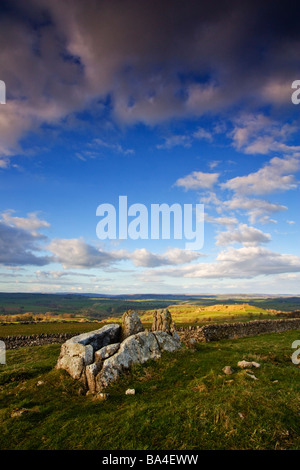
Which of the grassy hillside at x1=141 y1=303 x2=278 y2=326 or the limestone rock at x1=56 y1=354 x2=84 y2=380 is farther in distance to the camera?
the grassy hillside at x1=141 y1=303 x2=278 y2=326

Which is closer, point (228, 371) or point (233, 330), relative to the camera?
point (228, 371)

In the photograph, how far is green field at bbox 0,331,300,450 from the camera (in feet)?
24.1

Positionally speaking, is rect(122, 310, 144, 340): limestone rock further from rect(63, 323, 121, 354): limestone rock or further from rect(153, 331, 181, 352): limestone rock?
rect(153, 331, 181, 352): limestone rock

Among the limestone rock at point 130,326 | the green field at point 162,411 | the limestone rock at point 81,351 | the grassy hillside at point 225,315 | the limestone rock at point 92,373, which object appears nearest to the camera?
the green field at point 162,411

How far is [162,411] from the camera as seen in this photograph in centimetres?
896

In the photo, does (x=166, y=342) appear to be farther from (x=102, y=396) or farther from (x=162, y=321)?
(x=102, y=396)

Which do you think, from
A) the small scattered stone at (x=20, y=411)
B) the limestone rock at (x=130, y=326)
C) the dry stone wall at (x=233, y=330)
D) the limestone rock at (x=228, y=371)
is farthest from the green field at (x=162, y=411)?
the dry stone wall at (x=233, y=330)

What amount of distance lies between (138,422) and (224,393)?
4.04 metres

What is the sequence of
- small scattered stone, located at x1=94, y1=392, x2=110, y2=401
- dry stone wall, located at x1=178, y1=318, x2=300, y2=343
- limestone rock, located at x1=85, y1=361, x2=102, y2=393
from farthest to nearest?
dry stone wall, located at x1=178, y1=318, x2=300, y2=343 → limestone rock, located at x1=85, y1=361, x2=102, y2=393 → small scattered stone, located at x1=94, y1=392, x2=110, y2=401

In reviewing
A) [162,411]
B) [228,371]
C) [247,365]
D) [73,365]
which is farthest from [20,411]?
[247,365]

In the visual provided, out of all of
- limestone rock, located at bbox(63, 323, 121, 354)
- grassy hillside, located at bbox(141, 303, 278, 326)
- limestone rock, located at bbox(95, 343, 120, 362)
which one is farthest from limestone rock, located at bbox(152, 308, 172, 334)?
grassy hillside, located at bbox(141, 303, 278, 326)

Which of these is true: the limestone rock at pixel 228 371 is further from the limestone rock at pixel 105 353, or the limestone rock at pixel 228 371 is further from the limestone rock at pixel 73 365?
the limestone rock at pixel 73 365

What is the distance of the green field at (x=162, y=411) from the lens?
24.1 feet
